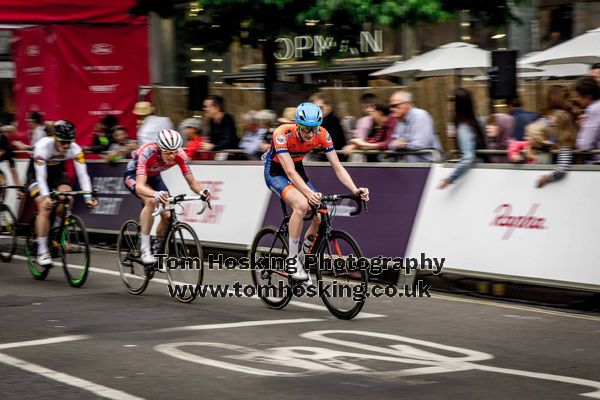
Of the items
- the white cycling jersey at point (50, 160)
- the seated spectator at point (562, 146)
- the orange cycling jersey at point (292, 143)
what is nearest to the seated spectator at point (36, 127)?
the white cycling jersey at point (50, 160)

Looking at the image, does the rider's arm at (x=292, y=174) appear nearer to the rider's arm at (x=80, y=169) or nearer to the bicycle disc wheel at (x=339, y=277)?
the bicycle disc wheel at (x=339, y=277)

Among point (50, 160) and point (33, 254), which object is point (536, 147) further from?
point (33, 254)

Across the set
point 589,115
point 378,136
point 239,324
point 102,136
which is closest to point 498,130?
point 378,136

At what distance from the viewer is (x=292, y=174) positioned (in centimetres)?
1002

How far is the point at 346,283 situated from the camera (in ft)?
32.6

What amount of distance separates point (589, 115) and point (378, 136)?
359 cm

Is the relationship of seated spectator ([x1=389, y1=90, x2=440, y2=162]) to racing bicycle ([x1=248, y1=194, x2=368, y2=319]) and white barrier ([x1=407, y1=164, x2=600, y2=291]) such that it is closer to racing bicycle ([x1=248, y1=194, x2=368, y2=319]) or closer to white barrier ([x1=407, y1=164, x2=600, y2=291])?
Result: white barrier ([x1=407, y1=164, x2=600, y2=291])

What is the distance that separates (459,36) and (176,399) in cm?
1869

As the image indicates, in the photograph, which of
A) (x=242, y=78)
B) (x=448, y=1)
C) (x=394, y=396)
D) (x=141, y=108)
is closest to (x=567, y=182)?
(x=394, y=396)

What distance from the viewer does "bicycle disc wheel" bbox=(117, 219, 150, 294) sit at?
11.6 metres

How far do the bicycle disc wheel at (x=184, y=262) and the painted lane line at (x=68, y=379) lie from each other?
10.2 feet

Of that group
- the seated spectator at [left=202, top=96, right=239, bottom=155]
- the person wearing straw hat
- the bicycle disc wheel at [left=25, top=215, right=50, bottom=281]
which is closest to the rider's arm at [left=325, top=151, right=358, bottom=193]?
the bicycle disc wheel at [left=25, top=215, right=50, bottom=281]

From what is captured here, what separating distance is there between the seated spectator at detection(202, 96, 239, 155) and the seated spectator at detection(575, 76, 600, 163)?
613cm

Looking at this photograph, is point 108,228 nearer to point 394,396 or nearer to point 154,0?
point 154,0
